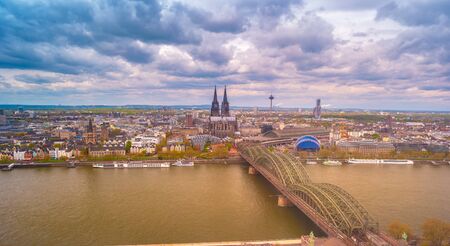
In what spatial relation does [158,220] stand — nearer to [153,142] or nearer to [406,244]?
[406,244]

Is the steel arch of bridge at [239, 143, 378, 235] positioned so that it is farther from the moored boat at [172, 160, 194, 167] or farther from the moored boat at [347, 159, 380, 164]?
the moored boat at [347, 159, 380, 164]

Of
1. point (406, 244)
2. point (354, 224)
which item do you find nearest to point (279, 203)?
point (354, 224)

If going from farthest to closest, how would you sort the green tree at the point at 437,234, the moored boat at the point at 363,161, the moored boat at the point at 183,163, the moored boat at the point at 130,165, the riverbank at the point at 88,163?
the moored boat at the point at 363,161, the moored boat at the point at 183,163, the riverbank at the point at 88,163, the moored boat at the point at 130,165, the green tree at the point at 437,234

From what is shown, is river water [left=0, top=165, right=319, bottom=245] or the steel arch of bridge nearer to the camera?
the steel arch of bridge

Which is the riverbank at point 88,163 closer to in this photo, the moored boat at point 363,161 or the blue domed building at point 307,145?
the blue domed building at point 307,145

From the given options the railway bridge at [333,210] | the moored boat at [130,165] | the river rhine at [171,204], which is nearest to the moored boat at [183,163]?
the moored boat at [130,165]

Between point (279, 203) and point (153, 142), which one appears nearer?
point (279, 203)

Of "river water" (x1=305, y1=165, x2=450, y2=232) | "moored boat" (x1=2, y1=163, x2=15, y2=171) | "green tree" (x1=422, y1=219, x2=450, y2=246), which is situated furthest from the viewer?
"moored boat" (x1=2, y1=163, x2=15, y2=171)

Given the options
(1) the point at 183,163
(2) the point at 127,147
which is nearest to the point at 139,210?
(1) the point at 183,163

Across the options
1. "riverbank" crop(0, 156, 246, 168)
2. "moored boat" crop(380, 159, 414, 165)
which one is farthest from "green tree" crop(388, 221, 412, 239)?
"moored boat" crop(380, 159, 414, 165)
